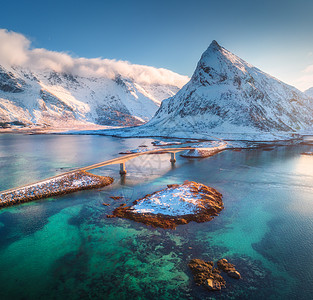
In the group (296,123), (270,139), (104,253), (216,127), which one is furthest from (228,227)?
(296,123)

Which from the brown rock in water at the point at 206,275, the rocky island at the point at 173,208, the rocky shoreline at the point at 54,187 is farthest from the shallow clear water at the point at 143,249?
the rocky shoreline at the point at 54,187

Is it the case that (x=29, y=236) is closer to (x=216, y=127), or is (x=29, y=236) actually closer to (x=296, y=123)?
(x=216, y=127)

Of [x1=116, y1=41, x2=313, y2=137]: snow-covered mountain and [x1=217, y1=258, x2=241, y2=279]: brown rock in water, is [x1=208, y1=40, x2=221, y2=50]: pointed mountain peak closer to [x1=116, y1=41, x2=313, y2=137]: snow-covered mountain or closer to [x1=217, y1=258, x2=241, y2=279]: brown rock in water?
[x1=116, y1=41, x2=313, y2=137]: snow-covered mountain

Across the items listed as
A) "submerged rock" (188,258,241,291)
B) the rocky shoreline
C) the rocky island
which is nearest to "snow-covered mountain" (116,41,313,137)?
the rocky island

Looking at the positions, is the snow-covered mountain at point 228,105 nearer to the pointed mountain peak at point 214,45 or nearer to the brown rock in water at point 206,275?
the pointed mountain peak at point 214,45

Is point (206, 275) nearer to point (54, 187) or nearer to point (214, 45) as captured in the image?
point (54, 187)

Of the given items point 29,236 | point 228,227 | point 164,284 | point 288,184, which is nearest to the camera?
point 164,284

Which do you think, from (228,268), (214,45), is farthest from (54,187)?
(214,45)
